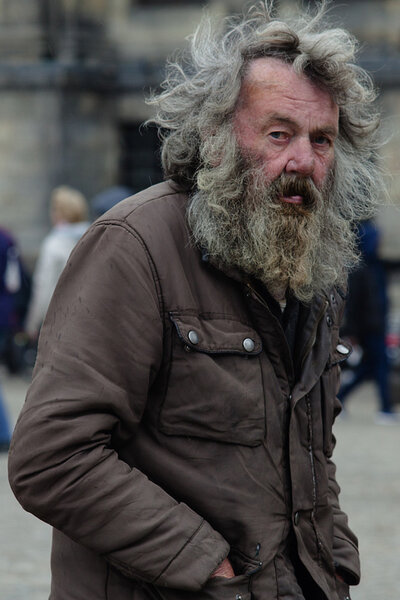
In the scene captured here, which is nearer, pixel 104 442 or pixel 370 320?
pixel 104 442

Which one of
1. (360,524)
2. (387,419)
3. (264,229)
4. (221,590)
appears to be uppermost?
(264,229)

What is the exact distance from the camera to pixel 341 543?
2791 millimetres

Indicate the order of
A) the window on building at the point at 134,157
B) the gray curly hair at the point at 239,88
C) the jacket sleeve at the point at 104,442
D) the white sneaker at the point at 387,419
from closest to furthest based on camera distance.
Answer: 1. the jacket sleeve at the point at 104,442
2. the gray curly hair at the point at 239,88
3. the white sneaker at the point at 387,419
4. the window on building at the point at 134,157

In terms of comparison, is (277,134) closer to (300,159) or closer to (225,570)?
(300,159)

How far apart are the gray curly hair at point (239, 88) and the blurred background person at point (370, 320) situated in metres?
6.99

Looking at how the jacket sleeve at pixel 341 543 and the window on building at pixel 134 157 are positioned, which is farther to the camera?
the window on building at pixel 134 157

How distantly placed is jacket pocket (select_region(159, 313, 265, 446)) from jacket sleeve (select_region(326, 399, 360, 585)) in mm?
394

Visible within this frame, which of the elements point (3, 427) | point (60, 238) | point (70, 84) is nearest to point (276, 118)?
point (3, 427)

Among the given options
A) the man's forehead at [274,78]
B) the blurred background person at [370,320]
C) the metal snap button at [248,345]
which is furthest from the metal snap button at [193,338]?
the blurred background person at [370,320]

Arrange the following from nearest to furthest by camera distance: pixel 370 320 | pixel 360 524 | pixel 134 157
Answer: pixel 360 524 < pixel 370 320 < pixel 134 157

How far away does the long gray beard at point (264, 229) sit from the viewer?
98.4 inches

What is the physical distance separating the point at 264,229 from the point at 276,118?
22 cm

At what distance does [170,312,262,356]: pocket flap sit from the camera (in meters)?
2.36

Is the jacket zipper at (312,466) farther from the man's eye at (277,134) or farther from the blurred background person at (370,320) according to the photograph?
the blurred background person at (370,320)
